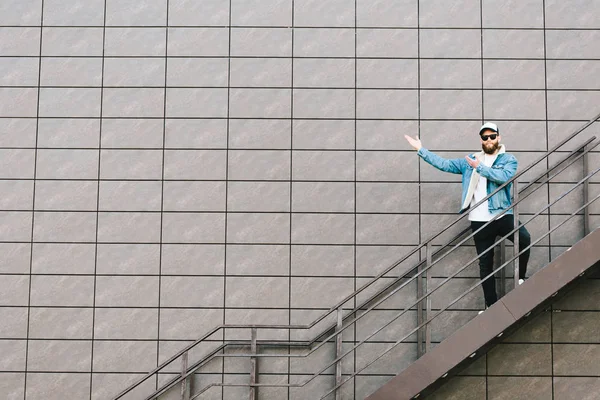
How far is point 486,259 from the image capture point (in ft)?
18.1

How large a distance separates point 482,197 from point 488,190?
8 cm

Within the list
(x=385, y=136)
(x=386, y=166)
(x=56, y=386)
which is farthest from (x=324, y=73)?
(x=56, y=386)

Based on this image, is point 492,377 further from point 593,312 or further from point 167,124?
point 167,124

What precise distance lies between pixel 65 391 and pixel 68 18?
358 cm

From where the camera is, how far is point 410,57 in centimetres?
625

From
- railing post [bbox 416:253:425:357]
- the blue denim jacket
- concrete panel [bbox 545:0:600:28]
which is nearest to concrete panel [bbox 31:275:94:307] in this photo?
railing post [bbox 416:253:425:357]

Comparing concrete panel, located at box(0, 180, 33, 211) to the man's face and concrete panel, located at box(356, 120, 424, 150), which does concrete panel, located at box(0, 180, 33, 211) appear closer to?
concrete panel, located at box(356, 120, 424, 150)

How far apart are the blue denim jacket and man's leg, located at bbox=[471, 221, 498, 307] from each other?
17cm

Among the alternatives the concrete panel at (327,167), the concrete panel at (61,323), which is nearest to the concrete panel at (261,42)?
the concrete panel at (327,167)

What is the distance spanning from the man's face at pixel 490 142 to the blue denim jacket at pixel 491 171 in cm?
7

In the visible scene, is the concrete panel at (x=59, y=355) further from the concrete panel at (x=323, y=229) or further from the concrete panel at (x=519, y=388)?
the concrete panel at (x=519, y=388)

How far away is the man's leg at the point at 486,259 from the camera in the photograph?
5465mm

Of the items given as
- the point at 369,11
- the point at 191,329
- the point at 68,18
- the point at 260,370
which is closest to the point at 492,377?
the point at 260,370

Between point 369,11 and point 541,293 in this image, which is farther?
point 369,11
